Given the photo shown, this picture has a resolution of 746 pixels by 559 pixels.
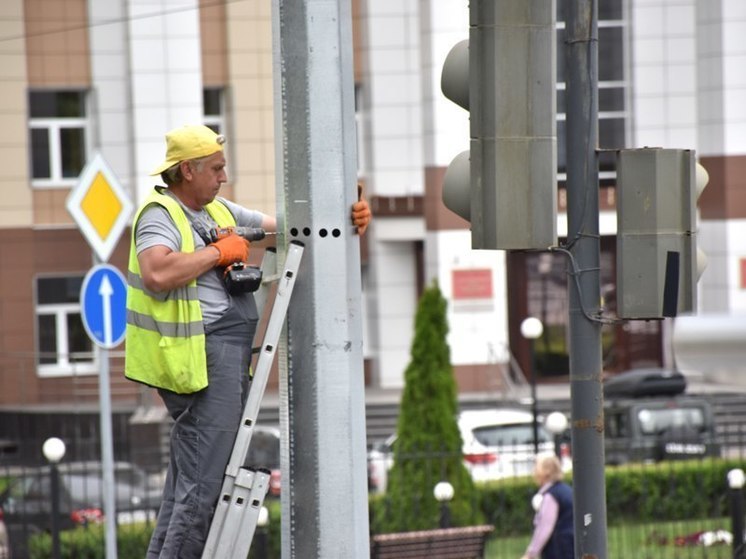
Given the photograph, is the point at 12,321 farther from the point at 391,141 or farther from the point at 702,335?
the point at 702,335

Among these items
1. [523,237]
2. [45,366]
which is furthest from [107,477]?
[45,366]

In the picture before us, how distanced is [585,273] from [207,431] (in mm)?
2072

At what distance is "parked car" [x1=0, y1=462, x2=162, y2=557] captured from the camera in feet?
49.5

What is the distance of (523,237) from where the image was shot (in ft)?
19.2

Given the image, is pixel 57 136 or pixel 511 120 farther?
pixel 57 136

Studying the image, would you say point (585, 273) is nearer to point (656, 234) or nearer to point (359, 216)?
point (656, 234)

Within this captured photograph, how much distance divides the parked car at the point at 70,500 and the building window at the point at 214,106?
12501 mm

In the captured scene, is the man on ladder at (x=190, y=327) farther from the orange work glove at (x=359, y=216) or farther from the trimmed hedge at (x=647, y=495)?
the trimmed hedge at (x=647, y=495)

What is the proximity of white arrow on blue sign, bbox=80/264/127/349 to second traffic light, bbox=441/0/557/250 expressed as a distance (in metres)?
6.09

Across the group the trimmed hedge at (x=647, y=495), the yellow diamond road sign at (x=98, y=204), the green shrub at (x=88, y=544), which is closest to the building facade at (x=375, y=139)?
the trimmed hedge at (x=647, y=495)

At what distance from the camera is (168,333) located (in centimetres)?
520

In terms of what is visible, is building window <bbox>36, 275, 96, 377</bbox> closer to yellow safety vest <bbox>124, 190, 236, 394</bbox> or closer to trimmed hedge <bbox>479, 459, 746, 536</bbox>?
trimmed hedge <bbox>479, 459, 746, 536</bbox>

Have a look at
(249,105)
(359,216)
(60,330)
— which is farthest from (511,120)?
(60,330)

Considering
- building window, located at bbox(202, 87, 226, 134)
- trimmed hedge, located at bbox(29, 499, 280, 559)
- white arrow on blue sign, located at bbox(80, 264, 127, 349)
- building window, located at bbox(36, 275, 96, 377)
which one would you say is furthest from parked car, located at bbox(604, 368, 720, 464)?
building window, located at bbox(36, 275, 96, 377)
